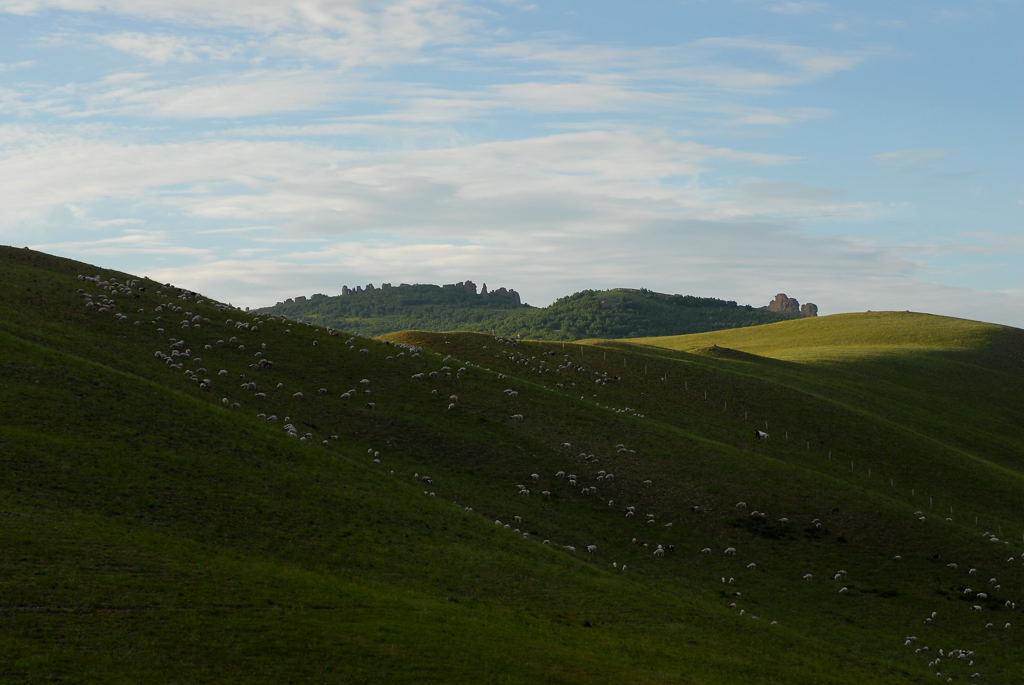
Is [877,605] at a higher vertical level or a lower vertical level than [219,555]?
lower

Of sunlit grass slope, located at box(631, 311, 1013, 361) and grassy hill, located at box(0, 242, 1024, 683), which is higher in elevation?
sunlit grass slope, located at box(631, 311, 1013, 361)

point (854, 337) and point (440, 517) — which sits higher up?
point (854, 337)

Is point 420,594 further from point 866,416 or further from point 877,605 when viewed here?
point 866,416

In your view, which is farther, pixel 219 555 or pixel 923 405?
pixel 923 405

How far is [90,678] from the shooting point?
85.0 ft

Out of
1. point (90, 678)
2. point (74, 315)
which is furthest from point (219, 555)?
point (74, 315)

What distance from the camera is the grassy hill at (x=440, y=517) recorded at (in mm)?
31438

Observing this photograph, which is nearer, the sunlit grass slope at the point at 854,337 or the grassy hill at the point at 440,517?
the grassy hill at the point at 440,517

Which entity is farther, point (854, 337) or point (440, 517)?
point (854, 337)

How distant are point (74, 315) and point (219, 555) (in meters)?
39.4

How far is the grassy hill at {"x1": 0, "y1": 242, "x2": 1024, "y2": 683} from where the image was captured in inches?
1238

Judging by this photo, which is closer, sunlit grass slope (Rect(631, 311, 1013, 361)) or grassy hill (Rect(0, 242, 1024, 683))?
grassy hill (Rect(0, 242, 1024, 683))

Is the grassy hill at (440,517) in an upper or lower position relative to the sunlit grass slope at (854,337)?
lower

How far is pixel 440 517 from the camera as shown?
158 ft
